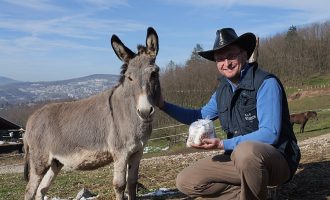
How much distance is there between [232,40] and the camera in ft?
14.7

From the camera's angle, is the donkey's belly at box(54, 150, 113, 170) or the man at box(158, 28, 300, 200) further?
the donkey's belly at box(54, 150, 113, 170)

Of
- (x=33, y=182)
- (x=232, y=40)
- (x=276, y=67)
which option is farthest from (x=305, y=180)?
(x=276, y=67)

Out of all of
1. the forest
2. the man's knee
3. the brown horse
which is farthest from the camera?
the forest

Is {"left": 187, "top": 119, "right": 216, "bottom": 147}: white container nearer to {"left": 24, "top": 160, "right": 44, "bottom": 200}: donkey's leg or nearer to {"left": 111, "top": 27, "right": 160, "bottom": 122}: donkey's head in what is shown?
{"left": 111, "top": 27, "right": 160, "bottom": 122}: donkey's head

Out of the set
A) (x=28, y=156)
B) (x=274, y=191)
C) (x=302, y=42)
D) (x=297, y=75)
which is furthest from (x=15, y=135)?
(x=302, y=42)

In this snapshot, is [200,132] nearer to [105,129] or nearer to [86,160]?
[105,129]

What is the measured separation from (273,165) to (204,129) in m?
0.79

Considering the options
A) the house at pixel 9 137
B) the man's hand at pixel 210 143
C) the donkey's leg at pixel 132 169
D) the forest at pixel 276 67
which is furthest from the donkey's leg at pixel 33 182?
the forest at pixel 276 67

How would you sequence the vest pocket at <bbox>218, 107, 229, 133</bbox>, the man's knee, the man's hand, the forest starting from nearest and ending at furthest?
the man's knee, the man's hand, the vest pocket at <bbox>218, 107, 229, 133</bbox>, the forest

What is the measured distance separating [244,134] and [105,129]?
7.36ft

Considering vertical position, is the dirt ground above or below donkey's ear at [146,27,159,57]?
below

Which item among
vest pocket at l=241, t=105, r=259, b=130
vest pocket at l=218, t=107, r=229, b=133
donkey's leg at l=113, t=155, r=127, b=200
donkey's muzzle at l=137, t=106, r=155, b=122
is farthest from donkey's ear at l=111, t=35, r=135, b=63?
vest pocket at l=241, t=105, r=259, b=130

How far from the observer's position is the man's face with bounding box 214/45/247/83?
4.55 meters

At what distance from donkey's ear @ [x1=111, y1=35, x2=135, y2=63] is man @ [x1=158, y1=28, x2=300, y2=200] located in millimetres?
1254
